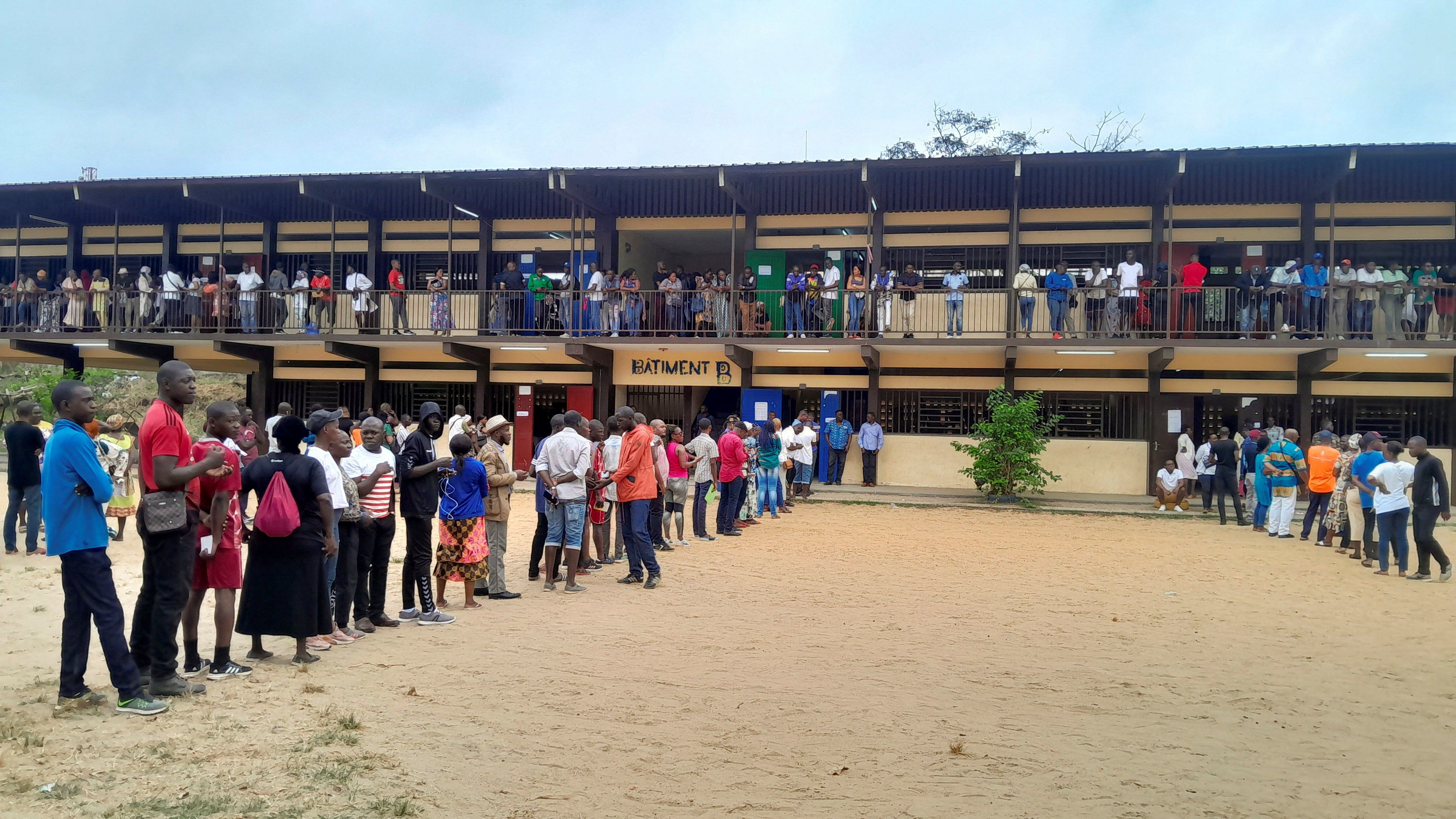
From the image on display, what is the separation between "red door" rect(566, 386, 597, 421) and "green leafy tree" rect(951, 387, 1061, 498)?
7679 mm

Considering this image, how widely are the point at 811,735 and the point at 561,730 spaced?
50.8 inches

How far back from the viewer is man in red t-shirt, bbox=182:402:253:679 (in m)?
5.38

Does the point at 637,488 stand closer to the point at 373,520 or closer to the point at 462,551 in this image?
the point at 462,551

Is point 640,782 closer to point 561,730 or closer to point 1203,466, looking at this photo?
point 561,730

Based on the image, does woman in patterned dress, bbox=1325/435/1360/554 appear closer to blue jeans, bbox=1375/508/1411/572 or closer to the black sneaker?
blue jeans, bbox=1375/508/1411/572

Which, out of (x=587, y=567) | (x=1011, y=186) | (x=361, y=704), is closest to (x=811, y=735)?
(x=361, y=704)

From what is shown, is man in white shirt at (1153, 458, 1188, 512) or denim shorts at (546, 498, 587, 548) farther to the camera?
man in white shirt at (1153, 458, 1188, 512)

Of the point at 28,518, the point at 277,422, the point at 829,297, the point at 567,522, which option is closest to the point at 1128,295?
the point at 829,297

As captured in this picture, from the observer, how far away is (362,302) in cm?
1973

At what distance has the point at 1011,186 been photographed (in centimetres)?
1858

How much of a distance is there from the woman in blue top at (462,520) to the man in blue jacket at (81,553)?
2.70 m

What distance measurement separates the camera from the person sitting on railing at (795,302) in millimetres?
18531

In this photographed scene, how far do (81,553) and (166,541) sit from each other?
38 cm

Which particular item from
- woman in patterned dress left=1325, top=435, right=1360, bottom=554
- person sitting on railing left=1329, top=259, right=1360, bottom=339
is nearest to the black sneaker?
woman in patterned dress left=1325, top=435, right=1360, bottom=554
